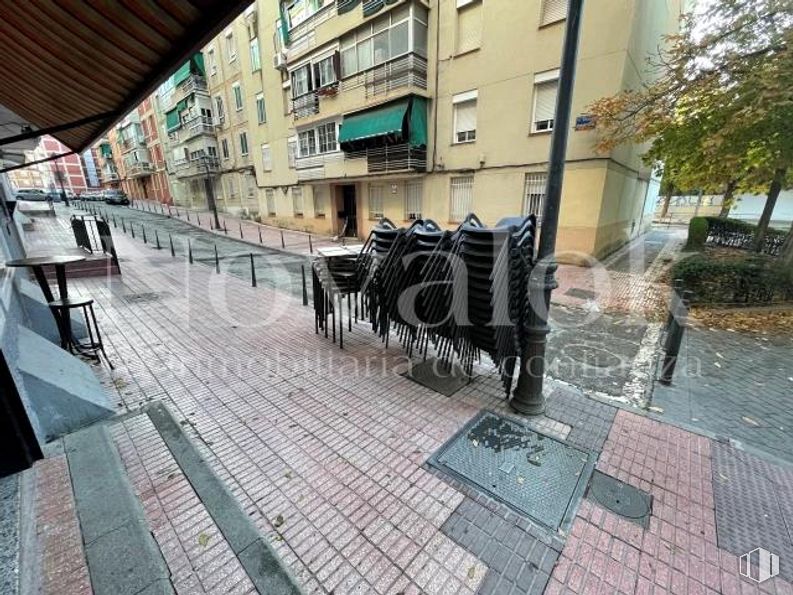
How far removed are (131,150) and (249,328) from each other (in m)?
53.3

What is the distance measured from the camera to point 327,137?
57.0ft

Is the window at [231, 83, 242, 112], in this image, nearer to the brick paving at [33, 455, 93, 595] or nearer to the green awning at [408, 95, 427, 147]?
the green awning at [408, 95, 427, 147]

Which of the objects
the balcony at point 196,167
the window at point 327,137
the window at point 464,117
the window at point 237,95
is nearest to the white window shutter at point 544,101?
the window at point 464,117

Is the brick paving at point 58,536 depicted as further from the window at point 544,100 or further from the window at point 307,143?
the window at point 307,143

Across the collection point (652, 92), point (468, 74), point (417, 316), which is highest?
point (468, 74)

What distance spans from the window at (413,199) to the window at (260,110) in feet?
41.3

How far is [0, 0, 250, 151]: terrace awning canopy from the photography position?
206 centimetres

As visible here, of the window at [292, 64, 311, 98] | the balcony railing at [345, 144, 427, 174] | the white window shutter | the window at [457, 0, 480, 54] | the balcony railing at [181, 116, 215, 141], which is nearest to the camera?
the white window shutter

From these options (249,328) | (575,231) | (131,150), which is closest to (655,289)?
(575,231)

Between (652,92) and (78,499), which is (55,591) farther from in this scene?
(652,92)

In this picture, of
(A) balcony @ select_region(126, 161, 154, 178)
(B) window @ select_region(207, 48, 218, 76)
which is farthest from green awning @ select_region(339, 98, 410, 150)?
(A) balcony @ select_region(126, 161, 154, 178)

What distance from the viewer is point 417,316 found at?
4.11 meters
